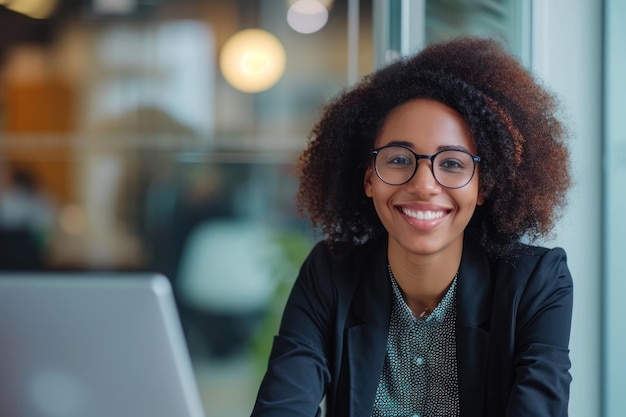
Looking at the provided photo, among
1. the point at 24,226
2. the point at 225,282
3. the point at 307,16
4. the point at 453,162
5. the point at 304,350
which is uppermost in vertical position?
the point at 307,16

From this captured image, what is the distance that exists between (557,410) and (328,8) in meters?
2.33

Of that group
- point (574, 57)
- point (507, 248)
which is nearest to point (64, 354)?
point (507, 248)

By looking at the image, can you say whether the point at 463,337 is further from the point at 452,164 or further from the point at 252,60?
the point at 252,60

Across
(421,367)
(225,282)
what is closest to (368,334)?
(421,367)

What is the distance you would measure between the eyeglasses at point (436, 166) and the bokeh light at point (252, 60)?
192 centimetres

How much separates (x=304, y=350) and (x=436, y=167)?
435mm

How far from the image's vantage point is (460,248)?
1681mm

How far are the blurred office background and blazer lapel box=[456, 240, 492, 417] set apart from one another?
1749 mm

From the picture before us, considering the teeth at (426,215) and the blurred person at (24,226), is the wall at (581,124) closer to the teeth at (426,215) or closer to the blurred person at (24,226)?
the teeth at (426,215)

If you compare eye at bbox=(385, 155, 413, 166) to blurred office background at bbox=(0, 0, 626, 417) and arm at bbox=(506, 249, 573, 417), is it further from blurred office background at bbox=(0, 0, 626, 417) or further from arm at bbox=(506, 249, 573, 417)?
blurred office background at bbox=(0, 0, 626, 417)

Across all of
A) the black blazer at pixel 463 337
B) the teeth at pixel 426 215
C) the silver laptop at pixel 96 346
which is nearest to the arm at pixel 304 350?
the black blazer at pixel 463 337

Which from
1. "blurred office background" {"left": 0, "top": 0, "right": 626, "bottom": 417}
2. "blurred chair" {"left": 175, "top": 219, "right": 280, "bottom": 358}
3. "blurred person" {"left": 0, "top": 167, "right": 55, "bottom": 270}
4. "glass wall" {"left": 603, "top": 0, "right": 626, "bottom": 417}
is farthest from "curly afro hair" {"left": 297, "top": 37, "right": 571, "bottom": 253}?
"blurred person" {"left": 0, "top": 167, "right": 55, "bottom": 270}

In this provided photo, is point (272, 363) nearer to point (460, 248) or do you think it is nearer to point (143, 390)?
point (460, 248)

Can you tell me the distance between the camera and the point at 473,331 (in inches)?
61.8
